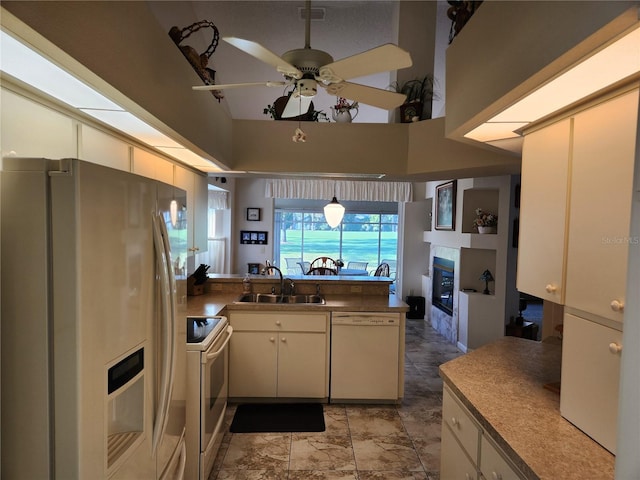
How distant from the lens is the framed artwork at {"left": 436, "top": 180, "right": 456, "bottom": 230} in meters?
5.27

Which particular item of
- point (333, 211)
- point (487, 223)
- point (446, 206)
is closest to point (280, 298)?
point (333, 211)

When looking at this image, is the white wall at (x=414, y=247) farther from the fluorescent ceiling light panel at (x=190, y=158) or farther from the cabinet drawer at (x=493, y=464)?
the cabinet drawer at (x=493, y=464)

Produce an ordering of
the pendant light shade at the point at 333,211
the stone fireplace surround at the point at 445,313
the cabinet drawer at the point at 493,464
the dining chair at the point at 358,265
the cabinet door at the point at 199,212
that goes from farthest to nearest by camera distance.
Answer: the dining chair at the point at 358,265 → the stone fireplace surround at the point at 445,313 → the pendant light shade at the point at 333,211 → the cabinet door at the point at 199,212 → the cabinet drawer at the point at 493,464

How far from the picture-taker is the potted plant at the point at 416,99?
336cm

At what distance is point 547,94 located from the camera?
4.00ft

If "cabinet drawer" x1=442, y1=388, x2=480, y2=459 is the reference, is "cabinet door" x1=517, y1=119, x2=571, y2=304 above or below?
above

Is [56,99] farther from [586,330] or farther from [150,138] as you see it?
[586,330]

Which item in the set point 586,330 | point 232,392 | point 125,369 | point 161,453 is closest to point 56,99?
point 125,369

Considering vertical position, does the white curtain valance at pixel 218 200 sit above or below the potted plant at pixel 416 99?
below

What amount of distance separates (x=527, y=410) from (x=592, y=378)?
33 centimetres

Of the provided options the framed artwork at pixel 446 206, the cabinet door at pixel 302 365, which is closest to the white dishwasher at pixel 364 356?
the cabinet door at pixel 302 365

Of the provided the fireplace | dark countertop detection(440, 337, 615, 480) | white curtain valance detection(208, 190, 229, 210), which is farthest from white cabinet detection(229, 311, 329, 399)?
white curtain valance detection(208, 190, 229, 210)

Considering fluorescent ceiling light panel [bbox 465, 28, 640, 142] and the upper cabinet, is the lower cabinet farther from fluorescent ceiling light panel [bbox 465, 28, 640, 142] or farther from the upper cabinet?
fluorescent ceiling light panel [bbox 465, 28, 640, 142]

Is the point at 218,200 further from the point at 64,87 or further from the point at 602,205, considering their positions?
the point at 602,205
